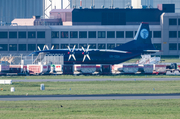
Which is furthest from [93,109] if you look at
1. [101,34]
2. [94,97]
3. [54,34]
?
[54,34]

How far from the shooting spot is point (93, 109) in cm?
2250

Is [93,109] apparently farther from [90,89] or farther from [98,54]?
[98,54]

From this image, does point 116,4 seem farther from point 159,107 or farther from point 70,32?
point 159,107

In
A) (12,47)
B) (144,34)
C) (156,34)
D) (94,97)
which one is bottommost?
(94,97)

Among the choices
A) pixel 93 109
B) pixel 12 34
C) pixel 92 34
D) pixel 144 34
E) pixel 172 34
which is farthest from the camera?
pixel 172 34

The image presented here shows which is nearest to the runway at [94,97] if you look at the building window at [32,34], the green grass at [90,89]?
the green grass at [90,89]

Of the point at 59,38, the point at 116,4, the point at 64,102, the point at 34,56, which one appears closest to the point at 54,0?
the point at 116,4

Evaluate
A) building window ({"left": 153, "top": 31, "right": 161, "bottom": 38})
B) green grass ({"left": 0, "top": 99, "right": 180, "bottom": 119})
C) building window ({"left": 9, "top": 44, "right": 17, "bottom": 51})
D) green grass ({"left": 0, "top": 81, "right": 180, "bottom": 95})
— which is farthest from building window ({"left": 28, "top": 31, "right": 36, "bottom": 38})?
green grass ({"left": 0, "top": 99, "right": 180, "bottom": 119})

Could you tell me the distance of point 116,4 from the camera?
5098 inches

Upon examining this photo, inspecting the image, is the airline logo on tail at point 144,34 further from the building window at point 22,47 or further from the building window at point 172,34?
the building window at point 22,47

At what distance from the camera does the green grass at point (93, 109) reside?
2017 centimetres

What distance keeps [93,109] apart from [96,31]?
254 feet

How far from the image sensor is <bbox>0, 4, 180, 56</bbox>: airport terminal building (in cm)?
9731

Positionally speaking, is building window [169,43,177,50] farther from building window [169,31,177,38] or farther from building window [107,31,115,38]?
building window [107,31,115,38]
